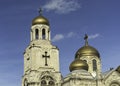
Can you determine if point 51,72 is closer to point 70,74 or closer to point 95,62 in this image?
point 70,74

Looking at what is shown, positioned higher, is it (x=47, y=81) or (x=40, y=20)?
(x=40, y=20)

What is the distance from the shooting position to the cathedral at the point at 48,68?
182 ft

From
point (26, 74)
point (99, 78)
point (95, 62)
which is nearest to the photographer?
point (99, 78)

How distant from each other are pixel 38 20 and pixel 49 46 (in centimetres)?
450

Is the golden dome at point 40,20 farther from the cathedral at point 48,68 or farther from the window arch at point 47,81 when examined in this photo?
the window arch at point 47,81

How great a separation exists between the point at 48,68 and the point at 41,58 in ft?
6.17

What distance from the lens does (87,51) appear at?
64062 millimetres

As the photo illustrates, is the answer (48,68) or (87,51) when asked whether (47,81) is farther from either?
(87,51)

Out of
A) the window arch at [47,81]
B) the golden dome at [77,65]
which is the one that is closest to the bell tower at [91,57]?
the golden dome at [77,65]

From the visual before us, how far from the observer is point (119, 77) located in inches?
2260

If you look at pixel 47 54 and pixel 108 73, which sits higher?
pixel 47 54

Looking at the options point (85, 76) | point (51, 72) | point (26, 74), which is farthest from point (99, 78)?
point (26, 74)

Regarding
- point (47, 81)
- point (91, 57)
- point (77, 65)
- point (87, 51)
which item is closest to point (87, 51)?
point (87, 51)

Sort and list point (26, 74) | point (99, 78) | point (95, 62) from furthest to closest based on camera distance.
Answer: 1. point (95, 62)
2. point (26, 74)
3. point (99, 78)
